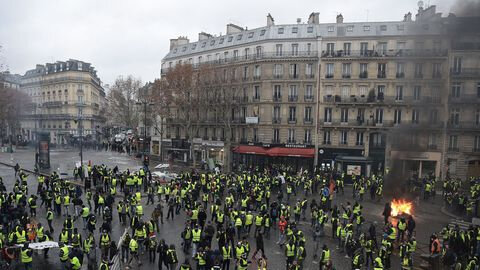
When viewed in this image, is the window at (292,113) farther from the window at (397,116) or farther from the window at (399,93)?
the window at (399,93)

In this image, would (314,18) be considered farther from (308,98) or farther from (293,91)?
(308,98)

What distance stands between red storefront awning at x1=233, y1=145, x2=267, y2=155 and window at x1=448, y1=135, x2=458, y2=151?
19607mm

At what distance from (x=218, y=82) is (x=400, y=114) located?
21.2m

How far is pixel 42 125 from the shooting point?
3238 inches

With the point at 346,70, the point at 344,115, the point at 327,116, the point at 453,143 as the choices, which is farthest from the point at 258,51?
the point at 453,143

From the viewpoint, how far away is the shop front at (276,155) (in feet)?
131

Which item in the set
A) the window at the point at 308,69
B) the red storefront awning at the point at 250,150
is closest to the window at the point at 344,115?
the window at the point at 308,69

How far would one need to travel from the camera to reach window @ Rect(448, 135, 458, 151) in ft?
119

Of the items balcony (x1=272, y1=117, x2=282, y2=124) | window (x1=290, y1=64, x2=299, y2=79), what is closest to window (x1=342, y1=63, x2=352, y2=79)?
window (x1=290, y1=64, x2=299, y2=79)

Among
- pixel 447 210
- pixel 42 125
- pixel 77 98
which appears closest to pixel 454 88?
pixel 447 210

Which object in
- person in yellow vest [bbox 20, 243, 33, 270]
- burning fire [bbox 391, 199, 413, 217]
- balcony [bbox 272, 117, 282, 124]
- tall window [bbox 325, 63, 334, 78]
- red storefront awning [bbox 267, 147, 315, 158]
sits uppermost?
tall window [bbox 325, 63, 334, 78]

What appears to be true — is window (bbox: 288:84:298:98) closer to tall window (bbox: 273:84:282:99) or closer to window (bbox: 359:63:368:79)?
tall window (bbox: 273:84:282:99)

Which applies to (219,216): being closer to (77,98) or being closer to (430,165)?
(430,165)

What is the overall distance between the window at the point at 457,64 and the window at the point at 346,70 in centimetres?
1014
